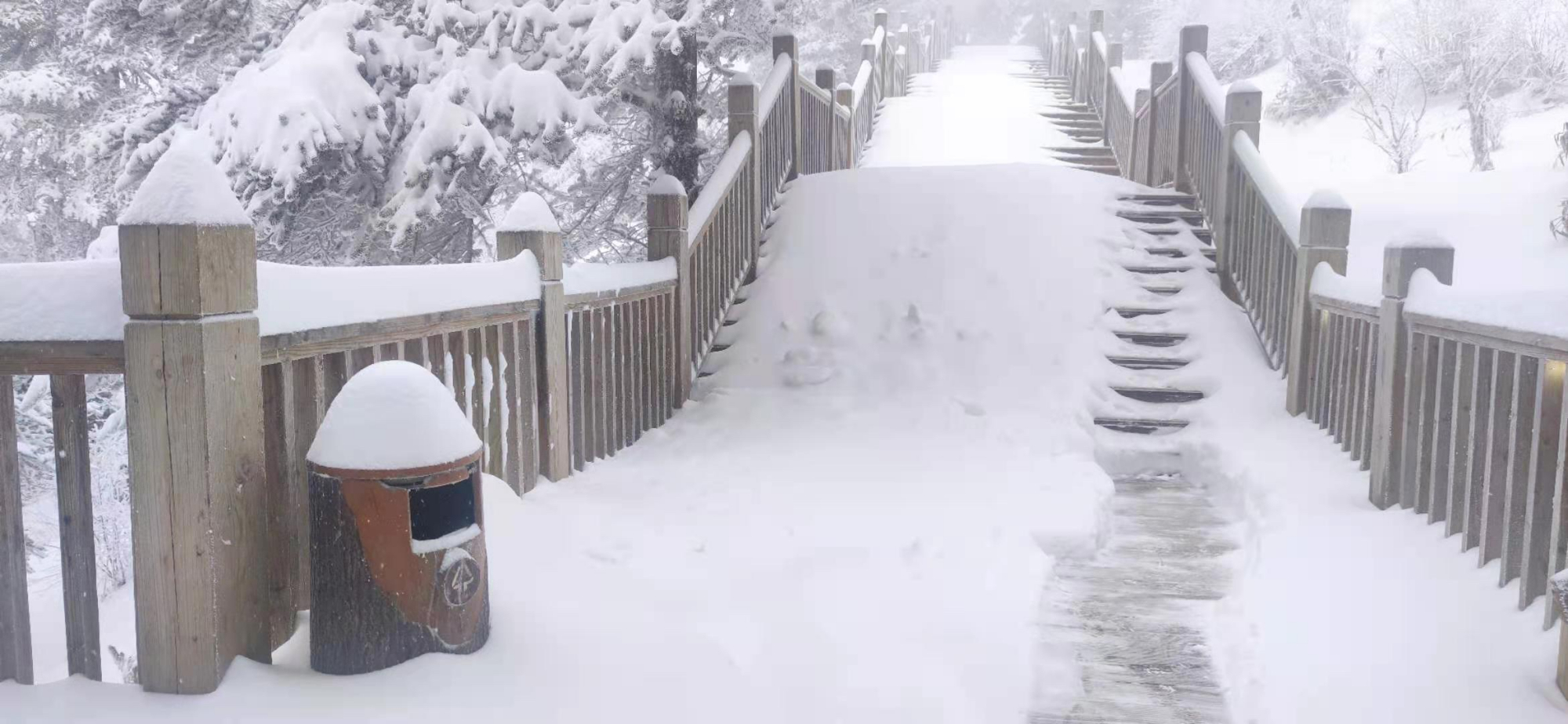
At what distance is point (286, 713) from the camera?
88.1 inches

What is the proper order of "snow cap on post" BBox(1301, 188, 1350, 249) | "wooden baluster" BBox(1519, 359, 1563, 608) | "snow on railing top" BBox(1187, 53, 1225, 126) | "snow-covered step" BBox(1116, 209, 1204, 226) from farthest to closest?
1. "snow-covered step" BBox(1116, 209, 1204, 226)
2. "snow on railing top" BBox(1187, 53, 1225, 126)
3. "snow cap on post" BBox(1301, 188, 1350, 249)
4. "wooden baluster" BBox(1519, 359, 1563, 608)

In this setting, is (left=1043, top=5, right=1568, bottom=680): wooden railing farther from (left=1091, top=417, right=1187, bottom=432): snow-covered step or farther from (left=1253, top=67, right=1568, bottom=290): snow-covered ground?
(left=1253, top=67, right=1568, bottom=290): snow-covered ground

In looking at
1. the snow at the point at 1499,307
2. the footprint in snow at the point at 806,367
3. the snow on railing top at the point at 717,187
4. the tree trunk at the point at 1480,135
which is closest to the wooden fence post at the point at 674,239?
the snow on railing top at the point at 717,187

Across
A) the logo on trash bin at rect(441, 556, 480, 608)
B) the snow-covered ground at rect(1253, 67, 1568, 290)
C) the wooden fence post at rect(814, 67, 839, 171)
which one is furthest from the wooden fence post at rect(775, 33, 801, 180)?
the logo on trash bin at rect(441, 556, 480, 608)

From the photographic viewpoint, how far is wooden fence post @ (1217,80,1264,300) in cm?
691

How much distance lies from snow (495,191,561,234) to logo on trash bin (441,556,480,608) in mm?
1943

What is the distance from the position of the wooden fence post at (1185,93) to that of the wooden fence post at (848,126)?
3768mm

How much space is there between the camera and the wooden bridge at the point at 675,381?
2221 millimetres

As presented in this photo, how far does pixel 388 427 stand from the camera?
2426 millimetres

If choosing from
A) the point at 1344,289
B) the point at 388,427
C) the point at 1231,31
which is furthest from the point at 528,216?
the point at 1231,31

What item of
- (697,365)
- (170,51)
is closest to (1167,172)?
(697,365)

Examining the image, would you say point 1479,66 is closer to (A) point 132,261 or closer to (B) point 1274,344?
(B) point 1274,344

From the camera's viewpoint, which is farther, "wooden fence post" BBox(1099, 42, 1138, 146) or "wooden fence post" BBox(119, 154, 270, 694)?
"wooden fence post" BBox(1099, 42, 1138, 146)

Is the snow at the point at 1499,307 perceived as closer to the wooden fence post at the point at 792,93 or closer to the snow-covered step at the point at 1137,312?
the snow-covered step at the point at 1137,312
